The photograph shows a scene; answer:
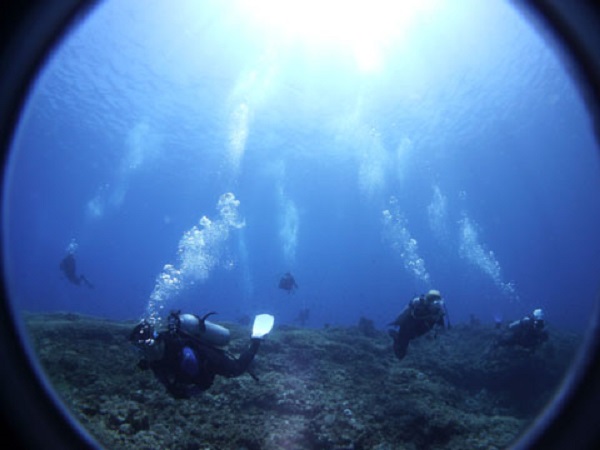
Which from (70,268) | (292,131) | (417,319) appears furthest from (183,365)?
(292,131)

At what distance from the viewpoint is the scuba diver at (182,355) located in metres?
4.33

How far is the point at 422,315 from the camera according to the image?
22.0 feet

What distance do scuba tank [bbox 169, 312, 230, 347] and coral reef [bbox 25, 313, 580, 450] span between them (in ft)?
4.38

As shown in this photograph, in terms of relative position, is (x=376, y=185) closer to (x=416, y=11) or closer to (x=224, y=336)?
(x=416, y=11)

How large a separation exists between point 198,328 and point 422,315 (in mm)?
4306

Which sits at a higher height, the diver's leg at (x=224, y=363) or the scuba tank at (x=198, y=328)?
the scuba tank at (x=198, y=328)

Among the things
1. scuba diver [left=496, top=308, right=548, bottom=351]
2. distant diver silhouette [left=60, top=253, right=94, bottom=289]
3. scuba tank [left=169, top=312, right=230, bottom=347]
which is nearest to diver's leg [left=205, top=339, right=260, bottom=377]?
scuba tank [left=169, top=312, right=230, bottom=347]

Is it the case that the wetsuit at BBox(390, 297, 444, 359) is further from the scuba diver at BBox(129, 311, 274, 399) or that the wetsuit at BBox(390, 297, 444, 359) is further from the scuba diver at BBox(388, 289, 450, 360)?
the scuba diver at BBox(129, 311, 274, 399)

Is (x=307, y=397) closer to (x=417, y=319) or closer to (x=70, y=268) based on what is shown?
(x=417, y=319)

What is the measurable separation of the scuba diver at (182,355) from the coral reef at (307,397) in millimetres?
918

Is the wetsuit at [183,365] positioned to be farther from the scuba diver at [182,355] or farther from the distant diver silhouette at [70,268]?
the distant diver silhouette at [70,268]

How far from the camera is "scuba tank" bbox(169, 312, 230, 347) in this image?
4766 mm

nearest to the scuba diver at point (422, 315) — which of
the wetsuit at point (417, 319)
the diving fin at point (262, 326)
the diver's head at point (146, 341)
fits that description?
the wetsuit at point (417, 319)

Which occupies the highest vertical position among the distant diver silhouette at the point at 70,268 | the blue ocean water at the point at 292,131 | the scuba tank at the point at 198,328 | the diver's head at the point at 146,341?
the blue ocean water at the point at 292,131
